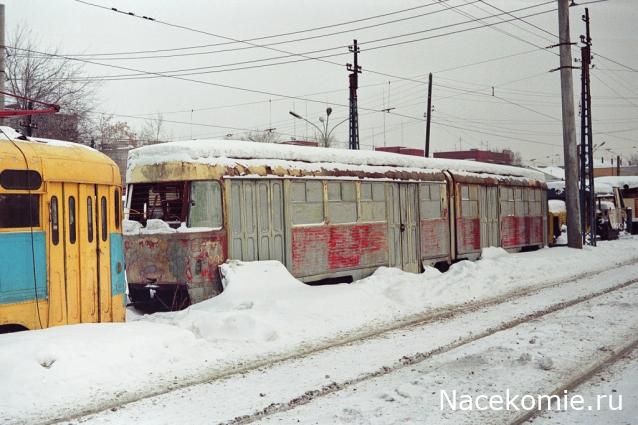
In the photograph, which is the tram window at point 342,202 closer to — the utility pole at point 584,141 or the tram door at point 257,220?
the tram door at point 257,220

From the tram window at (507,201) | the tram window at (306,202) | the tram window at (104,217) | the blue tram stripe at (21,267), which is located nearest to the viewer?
the blue tram stripe at (21,267)


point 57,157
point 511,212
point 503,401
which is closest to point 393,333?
point 503,401

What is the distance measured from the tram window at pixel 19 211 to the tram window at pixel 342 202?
6912 mm

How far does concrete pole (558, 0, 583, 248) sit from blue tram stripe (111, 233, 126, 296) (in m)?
18.2

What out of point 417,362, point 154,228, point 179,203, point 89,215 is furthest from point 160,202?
point 417,362

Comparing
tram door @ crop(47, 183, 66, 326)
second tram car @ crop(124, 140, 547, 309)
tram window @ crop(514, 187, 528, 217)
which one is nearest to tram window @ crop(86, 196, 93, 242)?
tram door @ crop(47, 183, 66, 326)

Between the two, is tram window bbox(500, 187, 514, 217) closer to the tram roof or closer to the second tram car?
the second tram car

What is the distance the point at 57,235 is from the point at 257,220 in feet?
14.8

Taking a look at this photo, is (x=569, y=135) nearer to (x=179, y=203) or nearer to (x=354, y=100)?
(x=354, y=100)

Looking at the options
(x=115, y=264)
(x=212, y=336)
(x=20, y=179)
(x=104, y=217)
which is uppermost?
(x=20, y=179)

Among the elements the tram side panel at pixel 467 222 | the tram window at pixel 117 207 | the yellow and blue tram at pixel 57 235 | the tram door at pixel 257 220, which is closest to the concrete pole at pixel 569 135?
the tram side panel at pixel 467 222

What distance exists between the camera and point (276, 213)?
1269 cm

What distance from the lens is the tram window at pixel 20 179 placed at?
7824 millimetres

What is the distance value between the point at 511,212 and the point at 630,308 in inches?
421
